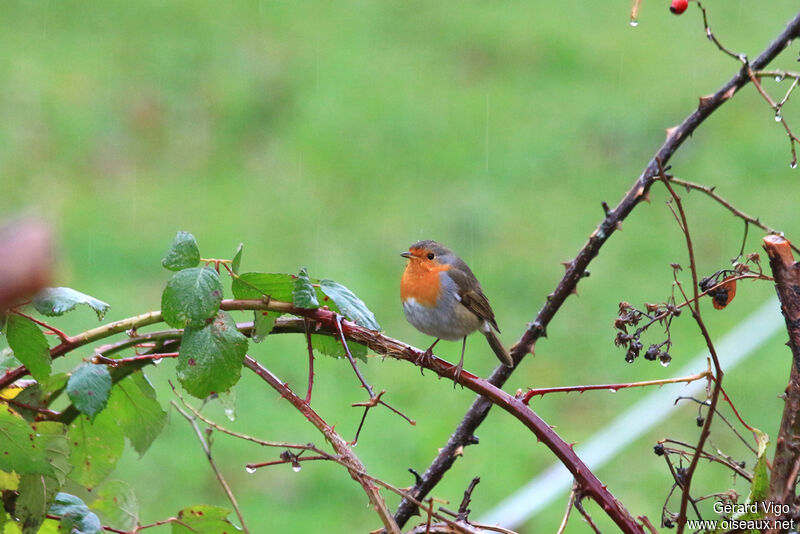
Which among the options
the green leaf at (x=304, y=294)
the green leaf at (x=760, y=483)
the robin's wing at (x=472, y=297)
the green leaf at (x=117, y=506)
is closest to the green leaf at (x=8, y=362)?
the green leaf at (x=117, y=506)

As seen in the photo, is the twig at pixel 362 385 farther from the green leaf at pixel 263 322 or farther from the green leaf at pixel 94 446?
the green leaf at pixel 94 446

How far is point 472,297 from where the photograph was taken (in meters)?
3.06

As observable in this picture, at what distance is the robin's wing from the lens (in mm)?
3051

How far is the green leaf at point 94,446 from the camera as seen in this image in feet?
4.82

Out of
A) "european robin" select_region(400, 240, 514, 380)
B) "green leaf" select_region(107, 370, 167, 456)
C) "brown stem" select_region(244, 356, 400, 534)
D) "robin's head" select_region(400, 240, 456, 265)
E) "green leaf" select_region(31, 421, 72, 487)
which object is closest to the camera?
"brown stem" select_region(244, 356, 400, 534)

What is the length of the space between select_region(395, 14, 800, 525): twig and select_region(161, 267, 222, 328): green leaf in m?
0.47

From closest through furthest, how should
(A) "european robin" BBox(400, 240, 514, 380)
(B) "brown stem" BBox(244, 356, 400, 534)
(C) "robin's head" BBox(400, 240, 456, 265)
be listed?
(B) "brown stem" BBox(244, 356, 400, 534) < (A) "european robin" BBox(400, 240, 514, 380) < (C) "robin's head" BBox(400, 240, 456, 265)

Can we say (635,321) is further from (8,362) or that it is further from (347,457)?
(8,362)

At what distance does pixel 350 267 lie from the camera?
7.00 metres

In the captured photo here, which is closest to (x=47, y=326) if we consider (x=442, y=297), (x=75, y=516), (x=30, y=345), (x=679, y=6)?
(x=30, y=345)

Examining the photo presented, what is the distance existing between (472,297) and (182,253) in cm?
182

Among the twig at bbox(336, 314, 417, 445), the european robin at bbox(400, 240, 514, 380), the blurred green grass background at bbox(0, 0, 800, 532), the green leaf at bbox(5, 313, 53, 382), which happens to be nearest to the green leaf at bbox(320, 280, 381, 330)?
the twig at bbox(336, 314, 417, 445)

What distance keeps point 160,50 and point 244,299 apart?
847 cm

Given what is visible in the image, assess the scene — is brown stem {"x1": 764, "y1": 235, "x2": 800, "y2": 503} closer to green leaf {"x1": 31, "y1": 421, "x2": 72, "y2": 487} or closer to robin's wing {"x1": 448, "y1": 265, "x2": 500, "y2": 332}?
green leaf {"x1": 31, "y1": 421, "x2": 72, "y2": 487}
